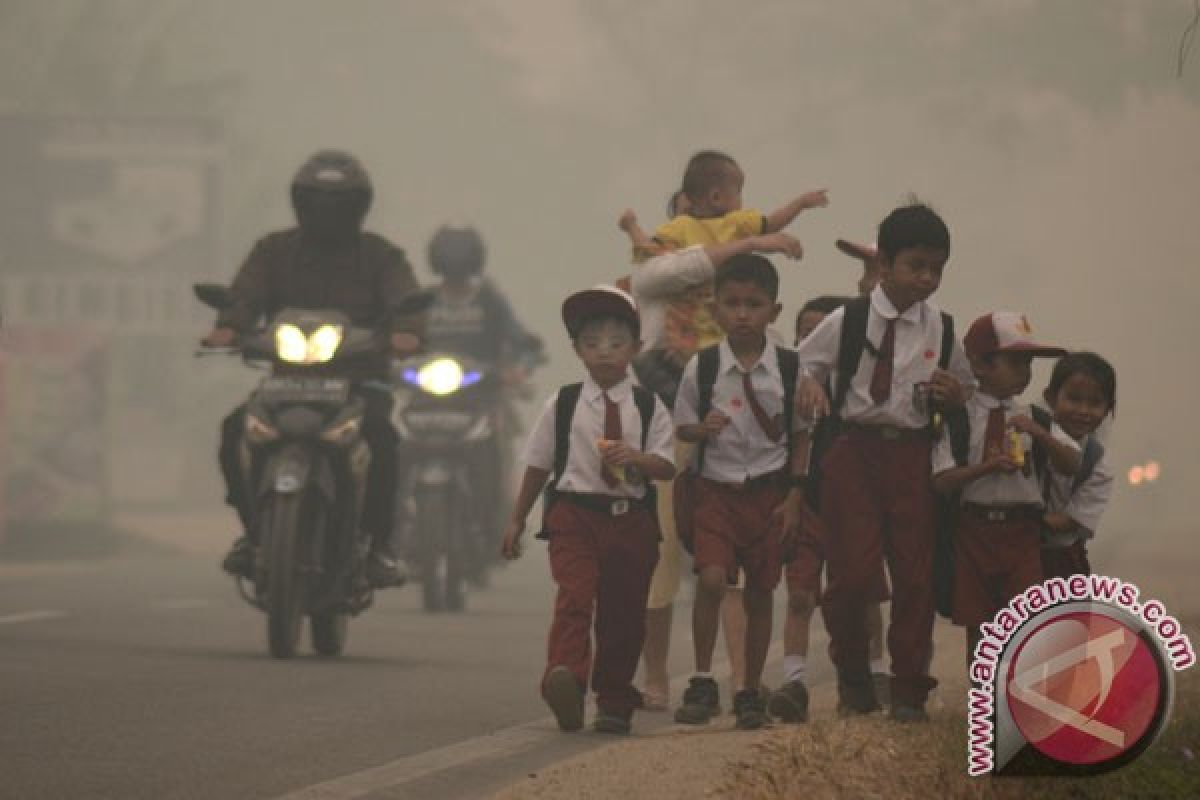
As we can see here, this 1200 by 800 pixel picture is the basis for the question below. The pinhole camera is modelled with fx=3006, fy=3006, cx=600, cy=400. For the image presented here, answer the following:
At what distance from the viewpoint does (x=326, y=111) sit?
79.4 metres

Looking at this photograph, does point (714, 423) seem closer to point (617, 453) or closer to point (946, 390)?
point (617, 453)

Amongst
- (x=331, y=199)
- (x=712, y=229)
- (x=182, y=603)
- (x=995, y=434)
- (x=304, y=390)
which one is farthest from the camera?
(x=182, y=603)

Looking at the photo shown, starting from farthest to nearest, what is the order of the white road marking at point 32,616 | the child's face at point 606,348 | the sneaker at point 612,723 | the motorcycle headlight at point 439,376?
the motorcycle headlight at point 439,376 < the white road marking at point 32,616 < the child's face at point 606,348 < the sneaker at point 612,723

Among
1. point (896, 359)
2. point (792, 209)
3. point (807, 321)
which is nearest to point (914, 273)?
point (896, 359)

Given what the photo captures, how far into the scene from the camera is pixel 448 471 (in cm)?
1748

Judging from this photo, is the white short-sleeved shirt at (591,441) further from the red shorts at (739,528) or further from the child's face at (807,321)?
the child's face at (807,321)

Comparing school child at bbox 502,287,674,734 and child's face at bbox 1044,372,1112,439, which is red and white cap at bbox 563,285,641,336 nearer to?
school child at bbox 502,287,674,734

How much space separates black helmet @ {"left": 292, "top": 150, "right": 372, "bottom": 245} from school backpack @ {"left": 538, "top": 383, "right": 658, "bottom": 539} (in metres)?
3.10

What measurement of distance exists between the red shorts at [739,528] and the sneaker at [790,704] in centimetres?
47

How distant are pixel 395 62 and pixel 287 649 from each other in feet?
237

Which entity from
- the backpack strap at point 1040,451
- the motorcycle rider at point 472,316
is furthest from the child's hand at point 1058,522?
the motorcycle rider at point 472,316

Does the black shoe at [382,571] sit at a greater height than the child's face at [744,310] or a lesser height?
lesser

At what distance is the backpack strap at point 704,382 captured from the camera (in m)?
10.2

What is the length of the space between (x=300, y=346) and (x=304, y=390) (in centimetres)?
19
